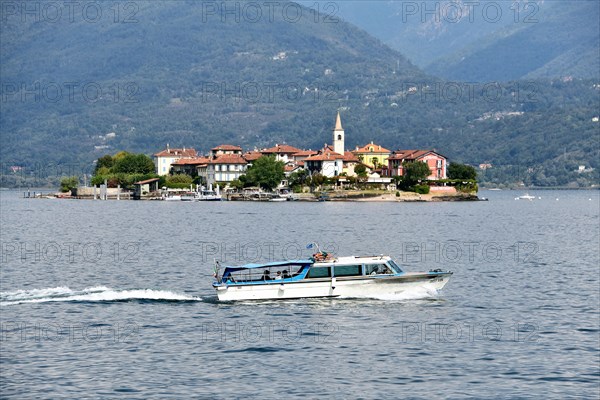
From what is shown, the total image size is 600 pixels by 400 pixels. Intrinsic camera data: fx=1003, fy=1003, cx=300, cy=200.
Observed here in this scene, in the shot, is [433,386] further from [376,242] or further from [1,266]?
[376,242]

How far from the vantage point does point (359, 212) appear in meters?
171

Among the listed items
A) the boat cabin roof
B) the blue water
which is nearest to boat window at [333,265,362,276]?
the boat cabin roof

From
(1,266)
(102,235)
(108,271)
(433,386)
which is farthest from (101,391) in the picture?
(102,235)

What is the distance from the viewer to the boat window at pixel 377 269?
5866 centimetres

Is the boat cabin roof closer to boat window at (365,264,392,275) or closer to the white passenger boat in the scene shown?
the white passenger boat

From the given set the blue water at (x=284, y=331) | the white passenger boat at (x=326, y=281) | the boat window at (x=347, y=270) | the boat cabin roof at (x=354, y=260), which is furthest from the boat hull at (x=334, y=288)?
the boat cabin roof at (x=354, y=260)

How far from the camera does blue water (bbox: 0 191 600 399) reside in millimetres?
39625

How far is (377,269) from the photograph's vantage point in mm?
58812

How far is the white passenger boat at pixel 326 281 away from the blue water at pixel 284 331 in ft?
2.48

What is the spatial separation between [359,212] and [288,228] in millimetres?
50423

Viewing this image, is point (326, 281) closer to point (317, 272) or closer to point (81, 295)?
point (317, 272)

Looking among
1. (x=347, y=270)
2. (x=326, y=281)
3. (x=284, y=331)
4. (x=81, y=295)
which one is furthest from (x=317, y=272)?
(x=81, y=295)

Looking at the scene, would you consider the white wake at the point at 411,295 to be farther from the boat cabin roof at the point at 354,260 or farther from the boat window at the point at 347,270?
the boat cabin roof at the point at 354,260

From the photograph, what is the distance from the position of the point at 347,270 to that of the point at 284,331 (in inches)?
393
